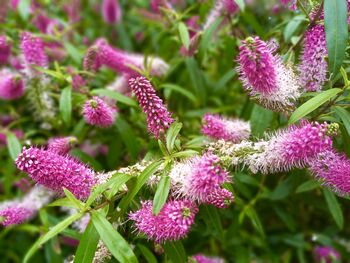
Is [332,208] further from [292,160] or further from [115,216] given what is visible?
[115,216]

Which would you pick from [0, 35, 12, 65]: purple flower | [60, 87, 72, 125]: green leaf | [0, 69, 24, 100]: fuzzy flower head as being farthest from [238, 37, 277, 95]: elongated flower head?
[0, 35, 12, 65]: purple flower

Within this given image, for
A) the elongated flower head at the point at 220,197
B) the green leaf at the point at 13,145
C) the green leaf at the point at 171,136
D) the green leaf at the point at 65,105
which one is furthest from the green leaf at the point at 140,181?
the green leaf at the point at 13,145

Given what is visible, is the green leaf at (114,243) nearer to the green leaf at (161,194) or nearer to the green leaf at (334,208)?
the green leaf at (161,194)

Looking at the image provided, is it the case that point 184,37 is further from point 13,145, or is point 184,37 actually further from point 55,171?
point 55,171

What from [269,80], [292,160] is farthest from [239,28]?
[292,160]

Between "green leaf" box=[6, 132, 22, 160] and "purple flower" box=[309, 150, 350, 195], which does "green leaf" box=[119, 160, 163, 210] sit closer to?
"purple flower" box=[309, 150, 350, 195]

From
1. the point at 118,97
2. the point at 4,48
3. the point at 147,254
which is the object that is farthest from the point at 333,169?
the point at 4,48
